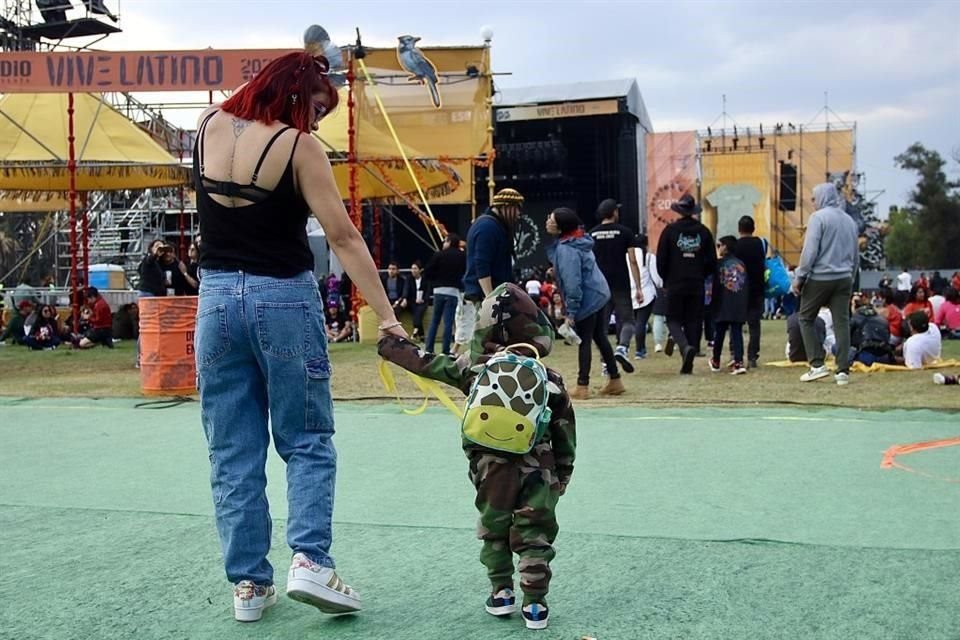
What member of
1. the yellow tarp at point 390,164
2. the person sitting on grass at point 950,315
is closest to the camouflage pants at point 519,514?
the person sitting on grass at point 950,315

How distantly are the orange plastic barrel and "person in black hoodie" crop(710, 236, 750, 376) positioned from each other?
5152 mm

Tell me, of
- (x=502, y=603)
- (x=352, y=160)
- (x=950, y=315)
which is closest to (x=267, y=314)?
(x=502, y=603)

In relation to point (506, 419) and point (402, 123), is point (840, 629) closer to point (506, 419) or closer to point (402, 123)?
point (506, 419)

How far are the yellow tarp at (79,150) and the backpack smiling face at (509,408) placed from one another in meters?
15.6

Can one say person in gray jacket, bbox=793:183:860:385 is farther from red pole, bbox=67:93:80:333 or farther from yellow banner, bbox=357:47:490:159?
red pole, bbox=67:93:80:333

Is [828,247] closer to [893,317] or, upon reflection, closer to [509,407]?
[893,317]

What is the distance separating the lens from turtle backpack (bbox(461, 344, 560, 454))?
9.94ft

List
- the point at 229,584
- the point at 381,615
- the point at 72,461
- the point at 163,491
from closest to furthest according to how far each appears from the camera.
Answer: the point at 381,615 < the point at 229,584 < the point at 163,491 < the point at 72,461

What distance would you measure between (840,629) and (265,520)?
1681 millimetres

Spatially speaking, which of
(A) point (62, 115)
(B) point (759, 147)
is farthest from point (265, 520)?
(B) point (759, 147)

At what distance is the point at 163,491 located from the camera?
5.21 meters

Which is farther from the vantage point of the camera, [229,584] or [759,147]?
[759,147]

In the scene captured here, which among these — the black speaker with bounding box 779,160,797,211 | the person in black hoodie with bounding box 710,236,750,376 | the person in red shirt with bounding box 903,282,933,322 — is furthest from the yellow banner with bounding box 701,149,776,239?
the person in black hoodie with bounding box 710,236,750,376

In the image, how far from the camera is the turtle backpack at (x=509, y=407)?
3.03m
